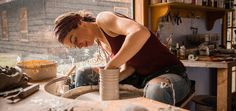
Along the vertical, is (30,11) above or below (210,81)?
above

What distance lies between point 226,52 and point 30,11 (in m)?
2.01

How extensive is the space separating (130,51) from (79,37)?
1.16 feet

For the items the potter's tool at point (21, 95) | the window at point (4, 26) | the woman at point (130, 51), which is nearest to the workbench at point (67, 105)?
the potter's tool at point (21, 95)

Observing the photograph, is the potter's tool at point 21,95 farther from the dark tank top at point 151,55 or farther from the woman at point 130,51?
the dark tank top at point 151,55

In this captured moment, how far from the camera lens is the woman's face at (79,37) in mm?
1403

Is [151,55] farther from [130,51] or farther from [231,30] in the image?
[231,30]

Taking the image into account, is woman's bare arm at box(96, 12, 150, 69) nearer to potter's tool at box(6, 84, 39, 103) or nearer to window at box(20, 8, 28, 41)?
potter's tool at box(6, 84, 39, 103)

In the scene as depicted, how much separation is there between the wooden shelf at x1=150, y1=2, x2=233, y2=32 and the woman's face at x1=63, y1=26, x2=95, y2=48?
109 cm

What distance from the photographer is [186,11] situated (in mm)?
2916

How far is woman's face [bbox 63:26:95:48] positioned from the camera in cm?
140

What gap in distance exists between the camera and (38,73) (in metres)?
1.56

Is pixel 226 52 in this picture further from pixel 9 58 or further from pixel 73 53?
pixel 9 58

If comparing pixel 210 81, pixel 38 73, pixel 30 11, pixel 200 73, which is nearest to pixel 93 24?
pixel 38 73

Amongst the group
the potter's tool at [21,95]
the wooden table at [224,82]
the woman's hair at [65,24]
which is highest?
the woman's hair at [65,24]
